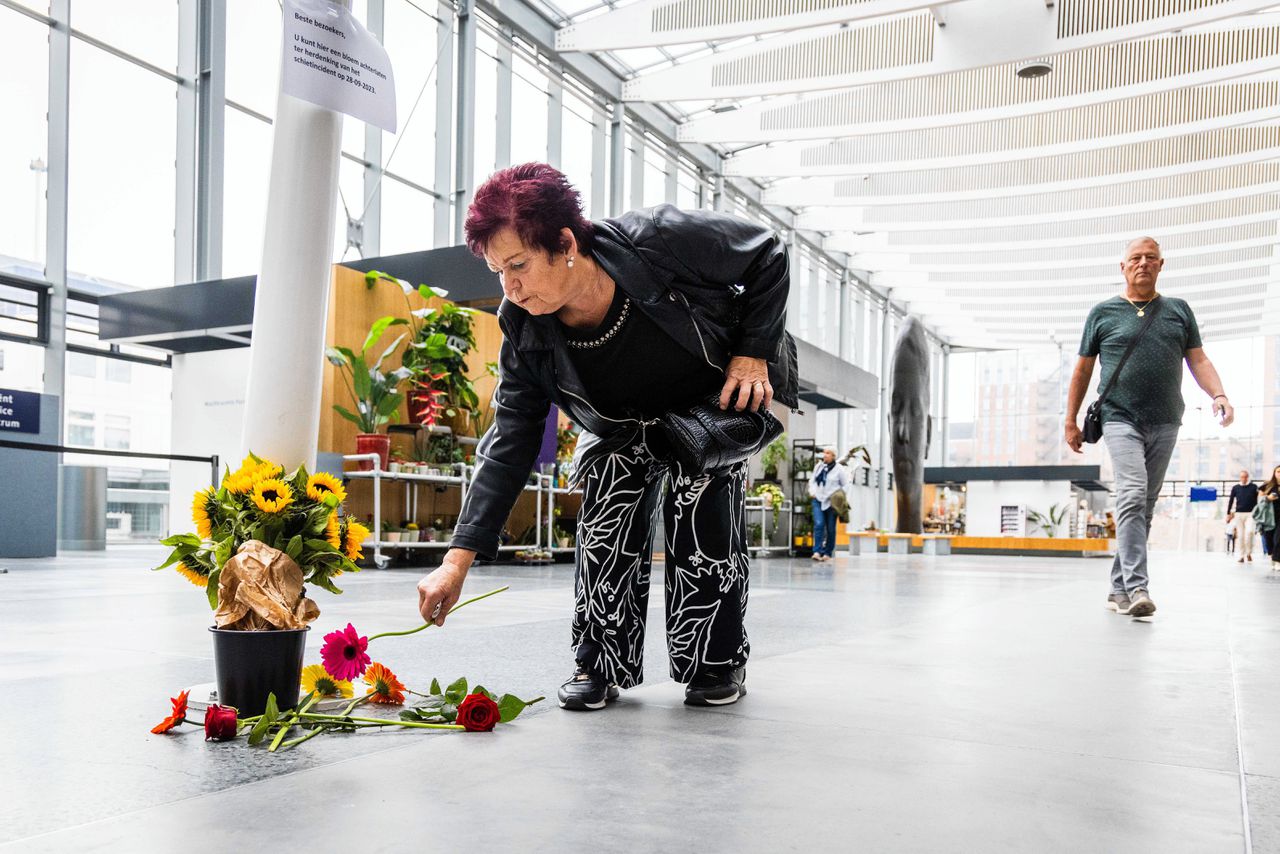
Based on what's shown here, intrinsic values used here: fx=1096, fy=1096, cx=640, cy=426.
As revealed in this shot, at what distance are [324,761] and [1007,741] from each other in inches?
48.3

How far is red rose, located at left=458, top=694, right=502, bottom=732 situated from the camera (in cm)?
199

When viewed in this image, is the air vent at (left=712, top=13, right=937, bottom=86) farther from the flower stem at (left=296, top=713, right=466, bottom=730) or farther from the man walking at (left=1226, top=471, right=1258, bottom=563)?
the flower stem at (left=296, top=713, right=466, bottom=730)

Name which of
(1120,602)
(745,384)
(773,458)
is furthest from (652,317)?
(773,458)

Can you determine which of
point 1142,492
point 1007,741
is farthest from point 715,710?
point 1142,492

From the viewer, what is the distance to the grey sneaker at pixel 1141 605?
488cm

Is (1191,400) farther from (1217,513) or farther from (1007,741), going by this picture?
(1007,741)

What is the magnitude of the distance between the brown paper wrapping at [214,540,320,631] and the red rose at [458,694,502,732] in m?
0.35

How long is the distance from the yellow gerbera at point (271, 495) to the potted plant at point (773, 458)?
45.9ft

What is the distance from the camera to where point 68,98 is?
460 inches

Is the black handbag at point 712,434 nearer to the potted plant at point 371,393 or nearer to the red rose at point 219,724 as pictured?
the red rose at point 219,724

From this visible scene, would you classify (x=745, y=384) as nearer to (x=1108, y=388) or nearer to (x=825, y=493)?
(x=1108, y=388)

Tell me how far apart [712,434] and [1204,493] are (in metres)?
40.4

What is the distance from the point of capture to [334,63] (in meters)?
2.44

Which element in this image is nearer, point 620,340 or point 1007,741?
point 1007,741
